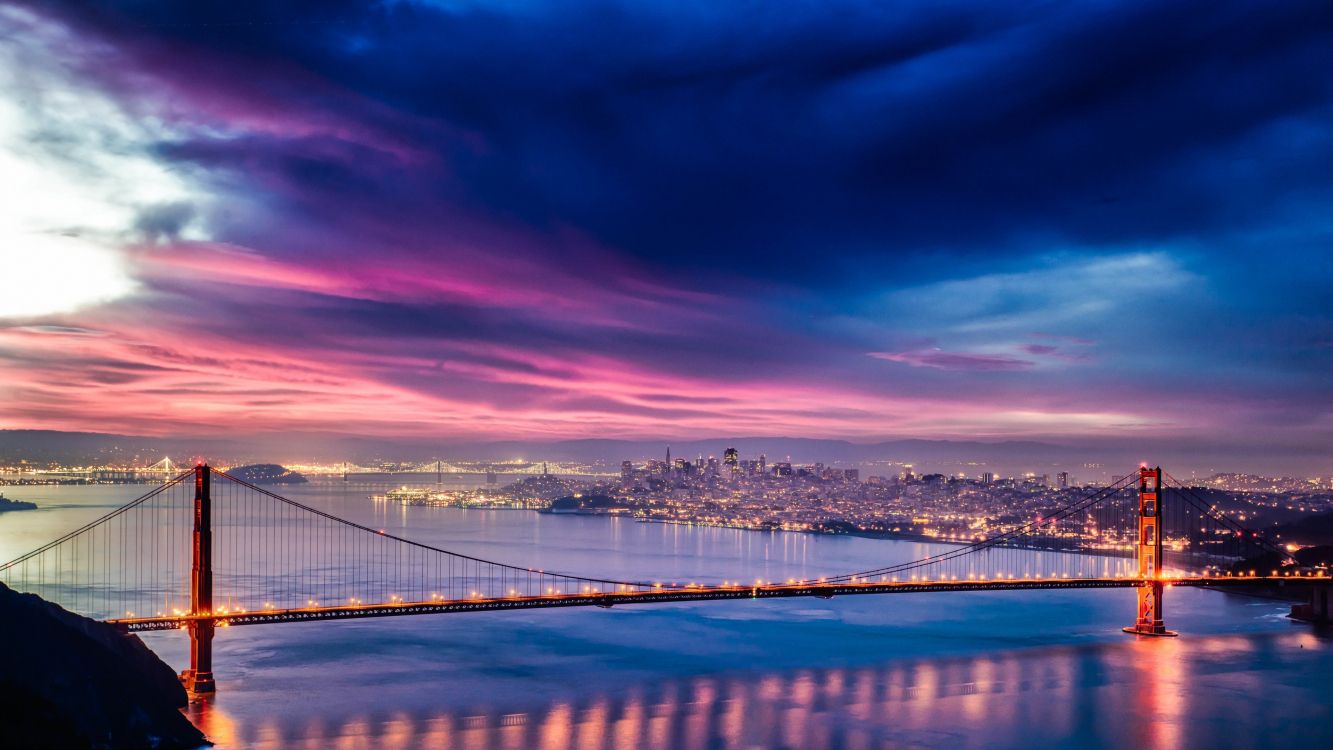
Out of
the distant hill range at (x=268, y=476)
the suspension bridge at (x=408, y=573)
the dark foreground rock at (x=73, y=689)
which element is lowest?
the distant hill range at (x=268, y=476)

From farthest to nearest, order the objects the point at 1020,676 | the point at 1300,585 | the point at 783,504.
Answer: the point at 783,504, the point at 1300,585, the point at 1020,676

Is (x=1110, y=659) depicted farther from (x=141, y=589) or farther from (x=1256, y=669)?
(x=141, y=589)

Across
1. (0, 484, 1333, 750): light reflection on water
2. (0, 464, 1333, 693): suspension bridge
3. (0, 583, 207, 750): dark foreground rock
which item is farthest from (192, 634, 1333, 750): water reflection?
(0, 464, 1333, 693): suspension bridge

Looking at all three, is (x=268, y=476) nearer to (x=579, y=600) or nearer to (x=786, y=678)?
(x=579, y=600)

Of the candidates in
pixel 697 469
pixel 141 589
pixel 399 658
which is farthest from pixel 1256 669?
pixel 697 469

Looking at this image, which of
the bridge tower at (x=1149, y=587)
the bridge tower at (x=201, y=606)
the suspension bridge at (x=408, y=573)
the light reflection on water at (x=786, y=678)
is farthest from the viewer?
the bridge tower at (x=1149, y=587)

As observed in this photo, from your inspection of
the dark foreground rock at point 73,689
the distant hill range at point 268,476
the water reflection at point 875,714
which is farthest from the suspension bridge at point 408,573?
the distant hill range at point 268,476

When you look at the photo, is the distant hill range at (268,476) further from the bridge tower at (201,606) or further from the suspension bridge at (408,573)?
the bridge tower at (201,606)
